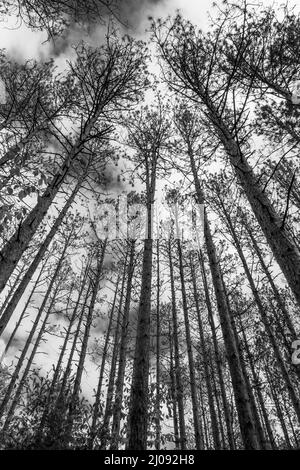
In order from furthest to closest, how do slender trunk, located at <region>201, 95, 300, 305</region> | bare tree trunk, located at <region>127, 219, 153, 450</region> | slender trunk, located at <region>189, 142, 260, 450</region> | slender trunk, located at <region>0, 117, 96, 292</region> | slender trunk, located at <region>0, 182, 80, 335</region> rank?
slender trunk, located at <region>0, 182, 80, 335</region> → slender trunk, located at <region>189, 142, 260, 450</region> → bare tree trunk, located at <region>127, 219, 153, 450</region> → slender trunk, located at <region>0, 117, 96, 292</region> → slender trunk, located at <region>201, 95, 300, 305</region>

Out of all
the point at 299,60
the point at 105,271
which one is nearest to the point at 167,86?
the point at 299,60

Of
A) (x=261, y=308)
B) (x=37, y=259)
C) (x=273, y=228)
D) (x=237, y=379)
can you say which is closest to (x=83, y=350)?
(x=37, y=259)

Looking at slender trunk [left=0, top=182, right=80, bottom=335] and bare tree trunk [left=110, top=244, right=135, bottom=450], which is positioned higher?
slender trunk [left=0, top=182, right=80, bottom=335]

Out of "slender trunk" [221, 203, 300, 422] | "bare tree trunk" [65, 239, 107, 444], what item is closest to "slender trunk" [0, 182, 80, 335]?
"bare tree trunk" [65, 239, 107, 444]

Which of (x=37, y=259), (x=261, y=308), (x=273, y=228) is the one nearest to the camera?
(x=273, y=228)

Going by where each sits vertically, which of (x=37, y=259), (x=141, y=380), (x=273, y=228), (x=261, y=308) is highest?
(x=37, y=259)

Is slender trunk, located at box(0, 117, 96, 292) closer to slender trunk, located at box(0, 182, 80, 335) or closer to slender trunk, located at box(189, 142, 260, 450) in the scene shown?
slender trunk, located at box(0, 182, 80, 335)

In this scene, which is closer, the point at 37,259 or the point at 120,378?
the point at 37,259

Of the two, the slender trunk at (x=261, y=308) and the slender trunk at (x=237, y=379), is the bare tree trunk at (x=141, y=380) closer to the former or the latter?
the slender trunk at (x=237, y=379)

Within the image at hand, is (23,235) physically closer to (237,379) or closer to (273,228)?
(273,228)
